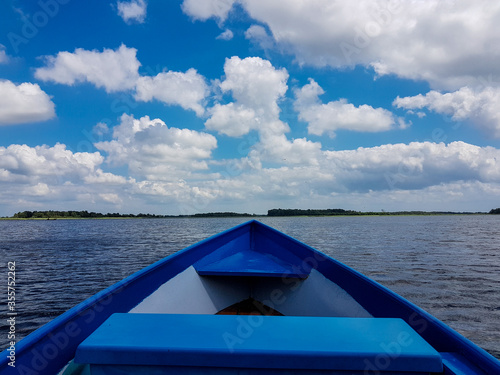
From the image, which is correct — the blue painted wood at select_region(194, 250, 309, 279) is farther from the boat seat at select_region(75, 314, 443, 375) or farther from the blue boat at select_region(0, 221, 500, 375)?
the boat seat at select_region(75, 314, 443, 375)

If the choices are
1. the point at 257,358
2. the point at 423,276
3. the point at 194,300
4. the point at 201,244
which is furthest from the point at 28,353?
the point at 423,276

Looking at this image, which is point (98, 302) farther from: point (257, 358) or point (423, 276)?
point (423, 276)

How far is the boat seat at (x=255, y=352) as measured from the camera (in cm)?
193

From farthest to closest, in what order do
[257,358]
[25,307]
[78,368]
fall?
[25,307] < [78,368] < [257,358]

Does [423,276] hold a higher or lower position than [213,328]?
Answer: lower

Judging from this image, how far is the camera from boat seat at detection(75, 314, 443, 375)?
193 centimetres

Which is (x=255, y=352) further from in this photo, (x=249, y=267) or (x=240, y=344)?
(x=249, y=267)

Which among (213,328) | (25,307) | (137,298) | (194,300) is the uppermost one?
(213,328)

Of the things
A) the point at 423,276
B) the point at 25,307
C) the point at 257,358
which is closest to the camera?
the point at 257,358

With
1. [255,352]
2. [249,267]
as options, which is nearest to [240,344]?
[255,352]

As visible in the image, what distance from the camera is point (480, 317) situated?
8266mm

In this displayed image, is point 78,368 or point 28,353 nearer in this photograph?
point 28,353

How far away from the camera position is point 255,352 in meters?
1.93

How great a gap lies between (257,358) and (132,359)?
753 mm
